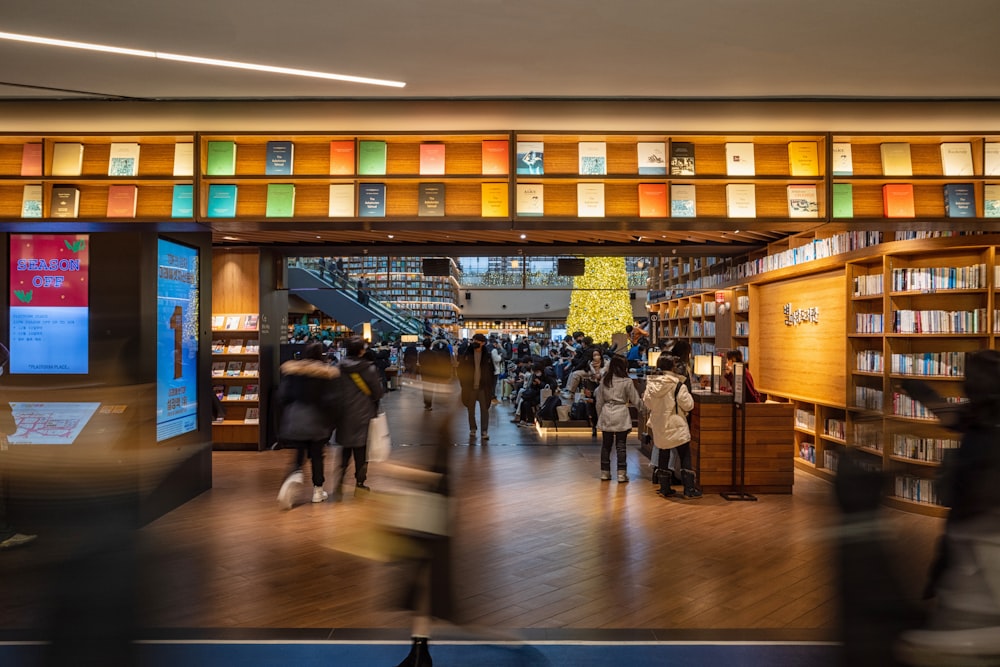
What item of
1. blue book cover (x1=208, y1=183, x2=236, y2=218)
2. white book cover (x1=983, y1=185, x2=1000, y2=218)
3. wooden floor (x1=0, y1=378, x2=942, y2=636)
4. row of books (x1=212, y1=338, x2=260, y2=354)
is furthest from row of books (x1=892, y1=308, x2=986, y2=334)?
row of books (x1=212, y1=338, x2=260, y2=354)

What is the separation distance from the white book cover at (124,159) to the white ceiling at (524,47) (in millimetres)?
556

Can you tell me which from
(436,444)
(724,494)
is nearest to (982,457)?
(436,444)

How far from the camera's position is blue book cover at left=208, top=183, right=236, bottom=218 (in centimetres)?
549

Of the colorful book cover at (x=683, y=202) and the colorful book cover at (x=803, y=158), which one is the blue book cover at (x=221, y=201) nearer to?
the colorful book cover at (x=683, y=202)

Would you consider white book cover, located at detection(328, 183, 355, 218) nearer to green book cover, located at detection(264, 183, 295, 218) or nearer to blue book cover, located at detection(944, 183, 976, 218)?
green book cover, located at detection(264, 183, 295, 218)

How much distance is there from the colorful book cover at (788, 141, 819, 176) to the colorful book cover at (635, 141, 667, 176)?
106 cm

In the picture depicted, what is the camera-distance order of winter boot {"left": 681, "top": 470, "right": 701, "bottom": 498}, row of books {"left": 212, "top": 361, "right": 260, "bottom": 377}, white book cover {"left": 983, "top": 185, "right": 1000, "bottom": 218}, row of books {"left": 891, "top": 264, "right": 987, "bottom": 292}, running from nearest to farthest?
white book cover {"left": 983, "top": 185, "right": 1000, "bottom": 218}, row of books {"left": 891, "top": 264, "right": 987, "bottom": 292}, winter boot {"left": 681, "top": 470, "right": 701, "bottom": 498}, row of books {"left": 212, "top": 361, "right": 260, "bottom": 377}

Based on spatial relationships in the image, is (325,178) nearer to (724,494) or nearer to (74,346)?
(74,346)

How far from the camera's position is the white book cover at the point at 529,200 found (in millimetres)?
5480

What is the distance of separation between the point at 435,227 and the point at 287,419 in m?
2.43

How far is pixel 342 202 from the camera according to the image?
5523 millimetres

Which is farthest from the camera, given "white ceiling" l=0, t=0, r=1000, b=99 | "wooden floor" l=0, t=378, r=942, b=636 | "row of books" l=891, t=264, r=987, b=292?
"row of books" l=891, t=264, r=987, b=292

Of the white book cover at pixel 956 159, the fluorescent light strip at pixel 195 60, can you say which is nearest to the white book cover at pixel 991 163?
the white book cover at pixel 956 159

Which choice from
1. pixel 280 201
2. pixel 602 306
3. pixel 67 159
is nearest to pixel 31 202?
pixel 67 159
